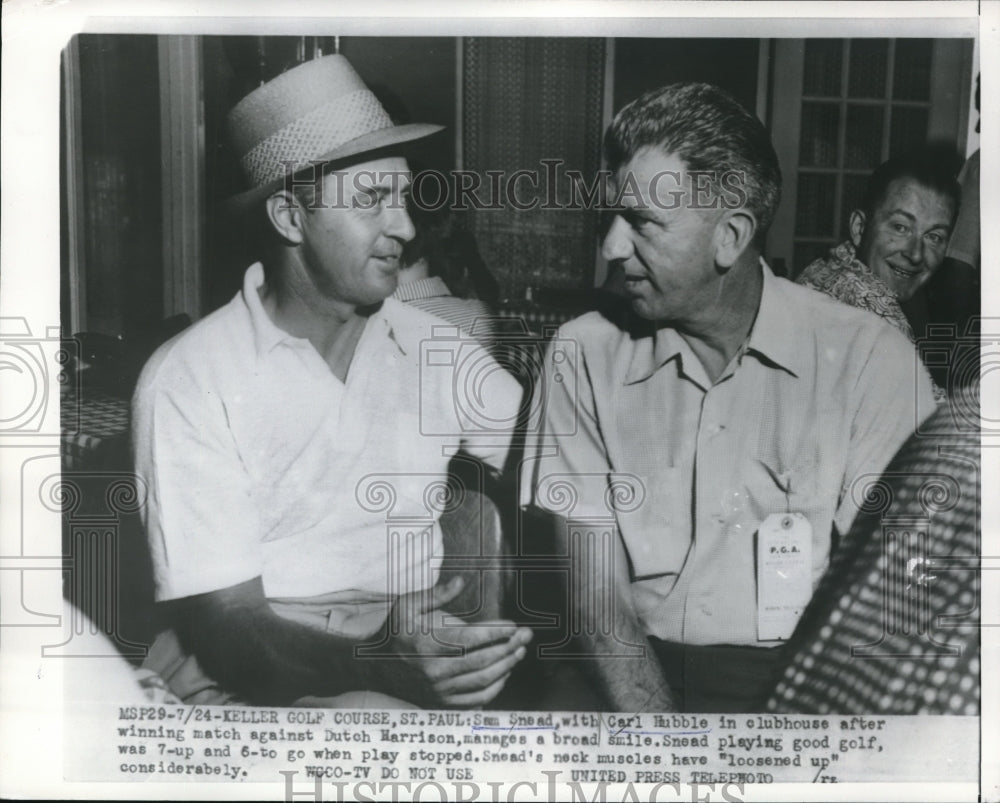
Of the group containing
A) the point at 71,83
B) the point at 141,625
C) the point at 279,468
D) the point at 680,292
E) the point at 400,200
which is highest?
the point at 71,83

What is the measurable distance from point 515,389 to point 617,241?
1.89 ft

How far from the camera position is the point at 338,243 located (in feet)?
10.8

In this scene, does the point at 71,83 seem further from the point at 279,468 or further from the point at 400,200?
the point at 279,468

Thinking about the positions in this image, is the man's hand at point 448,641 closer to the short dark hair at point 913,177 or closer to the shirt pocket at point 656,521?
the shirt pocket at point 656,521

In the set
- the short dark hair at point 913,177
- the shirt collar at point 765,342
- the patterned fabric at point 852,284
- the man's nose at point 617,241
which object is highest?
the short dark hair at point 913,177

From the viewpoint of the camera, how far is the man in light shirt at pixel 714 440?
3.29 m

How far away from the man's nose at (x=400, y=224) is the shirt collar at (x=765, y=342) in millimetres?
811

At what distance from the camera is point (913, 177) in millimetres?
3287

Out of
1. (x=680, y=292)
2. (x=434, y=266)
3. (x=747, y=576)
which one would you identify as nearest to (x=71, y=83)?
(x=434, y=266)

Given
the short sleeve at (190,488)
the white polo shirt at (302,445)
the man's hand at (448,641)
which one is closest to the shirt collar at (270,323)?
the white polo shirt at (302,445)

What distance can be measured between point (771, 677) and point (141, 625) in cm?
208
